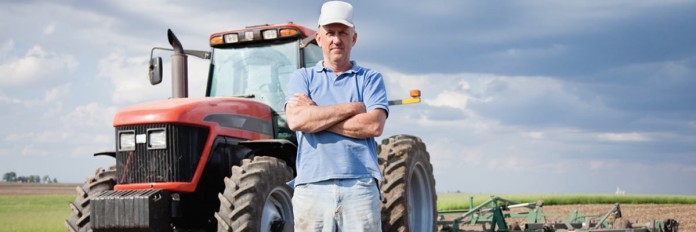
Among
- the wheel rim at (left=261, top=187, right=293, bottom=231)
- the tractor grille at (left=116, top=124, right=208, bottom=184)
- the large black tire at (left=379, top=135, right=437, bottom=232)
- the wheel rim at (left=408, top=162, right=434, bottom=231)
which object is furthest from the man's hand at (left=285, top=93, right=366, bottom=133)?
the wheel rim at (left=408, top=162, right=434, bottom=231)

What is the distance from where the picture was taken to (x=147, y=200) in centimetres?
654

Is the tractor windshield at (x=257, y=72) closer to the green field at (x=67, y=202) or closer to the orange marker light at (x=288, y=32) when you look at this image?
the orange marker light at (x=288, y=32)

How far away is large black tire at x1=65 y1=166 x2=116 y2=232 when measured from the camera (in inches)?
281

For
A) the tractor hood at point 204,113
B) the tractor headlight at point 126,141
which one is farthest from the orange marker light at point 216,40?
the tractor headlight at point 126,141

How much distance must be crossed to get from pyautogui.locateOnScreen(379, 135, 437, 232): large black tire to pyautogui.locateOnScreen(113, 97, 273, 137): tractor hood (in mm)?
1399

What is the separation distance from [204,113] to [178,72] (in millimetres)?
1307

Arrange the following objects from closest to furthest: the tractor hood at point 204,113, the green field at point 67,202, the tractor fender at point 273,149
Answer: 1. the tractor hood at point 204,113
2. the tractor fender at point 273,149
3. the green field at point 67,202

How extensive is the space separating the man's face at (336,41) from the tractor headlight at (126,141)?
12.9 feet

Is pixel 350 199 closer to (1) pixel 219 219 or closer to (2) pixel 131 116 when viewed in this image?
(1) pixel 219 219

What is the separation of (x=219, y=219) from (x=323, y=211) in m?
3.07

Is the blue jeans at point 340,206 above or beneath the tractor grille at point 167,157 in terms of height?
Answer: beneath

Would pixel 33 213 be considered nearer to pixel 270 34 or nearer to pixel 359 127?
pixel 270 34

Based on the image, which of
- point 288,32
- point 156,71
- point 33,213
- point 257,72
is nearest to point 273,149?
point 257,72

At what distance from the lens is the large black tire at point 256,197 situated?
6457mm
